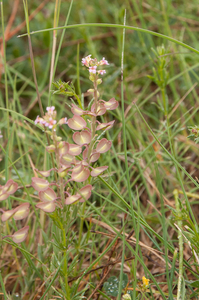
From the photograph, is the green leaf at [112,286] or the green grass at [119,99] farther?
the green grass at [119,99]

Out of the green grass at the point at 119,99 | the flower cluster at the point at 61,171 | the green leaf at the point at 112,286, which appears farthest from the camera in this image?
the green grass at the point at 119,99

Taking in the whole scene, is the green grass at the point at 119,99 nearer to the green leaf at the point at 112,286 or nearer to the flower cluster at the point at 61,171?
the green leaf at the point at 112,286

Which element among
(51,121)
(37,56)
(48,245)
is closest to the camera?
(51,121)

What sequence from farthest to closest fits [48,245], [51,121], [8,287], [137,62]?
[137,62], [8,287], [48,245], [51,121]

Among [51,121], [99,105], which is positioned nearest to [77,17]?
[99,105]

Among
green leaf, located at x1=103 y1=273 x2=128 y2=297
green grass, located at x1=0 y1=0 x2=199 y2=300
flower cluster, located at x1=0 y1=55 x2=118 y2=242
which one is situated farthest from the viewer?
green grass, located at x1=0 y1=0 x2=199 y2=300

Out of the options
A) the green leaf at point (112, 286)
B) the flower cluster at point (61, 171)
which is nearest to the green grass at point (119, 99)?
the green leaf at point (112, 286)

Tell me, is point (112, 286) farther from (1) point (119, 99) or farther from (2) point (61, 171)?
(1) point (119, 99)

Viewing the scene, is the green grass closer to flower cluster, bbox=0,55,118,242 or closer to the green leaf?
the green leaf

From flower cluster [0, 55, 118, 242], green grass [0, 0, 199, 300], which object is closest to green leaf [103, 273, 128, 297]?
green grass [0, 0, 199, 300]

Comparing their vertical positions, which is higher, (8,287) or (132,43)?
(132,43)

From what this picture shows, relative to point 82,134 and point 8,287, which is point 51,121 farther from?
point 8,287
